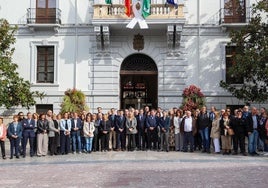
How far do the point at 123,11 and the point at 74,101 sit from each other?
571 cm

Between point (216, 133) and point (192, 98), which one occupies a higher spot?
point (192, 98)

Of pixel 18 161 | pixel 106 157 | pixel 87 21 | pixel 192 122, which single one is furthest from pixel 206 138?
pixel 87 21

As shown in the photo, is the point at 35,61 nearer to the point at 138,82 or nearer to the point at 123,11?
the point at 123,11

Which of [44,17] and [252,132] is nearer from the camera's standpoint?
[252,132]

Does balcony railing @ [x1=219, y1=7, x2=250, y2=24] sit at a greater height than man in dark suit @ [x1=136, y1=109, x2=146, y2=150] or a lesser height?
greater

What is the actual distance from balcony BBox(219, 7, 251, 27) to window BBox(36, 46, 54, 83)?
10.1 metres

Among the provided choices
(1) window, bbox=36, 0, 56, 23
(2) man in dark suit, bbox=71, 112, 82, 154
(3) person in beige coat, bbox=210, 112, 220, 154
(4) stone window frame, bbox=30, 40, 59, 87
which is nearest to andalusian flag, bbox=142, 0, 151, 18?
(1) window, bbox=36, 0, 56, 23

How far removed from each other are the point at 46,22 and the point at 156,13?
642cm

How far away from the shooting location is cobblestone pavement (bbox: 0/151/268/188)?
10.5m

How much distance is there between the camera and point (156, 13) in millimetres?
23812

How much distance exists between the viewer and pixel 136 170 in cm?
1255

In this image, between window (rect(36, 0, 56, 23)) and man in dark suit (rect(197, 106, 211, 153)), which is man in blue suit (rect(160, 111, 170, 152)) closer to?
man in dark suit (rect(197, 106, 211, 153))

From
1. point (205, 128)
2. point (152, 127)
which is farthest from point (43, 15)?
point (205, 128)

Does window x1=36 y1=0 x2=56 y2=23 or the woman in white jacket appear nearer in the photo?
the woman in white jacket
